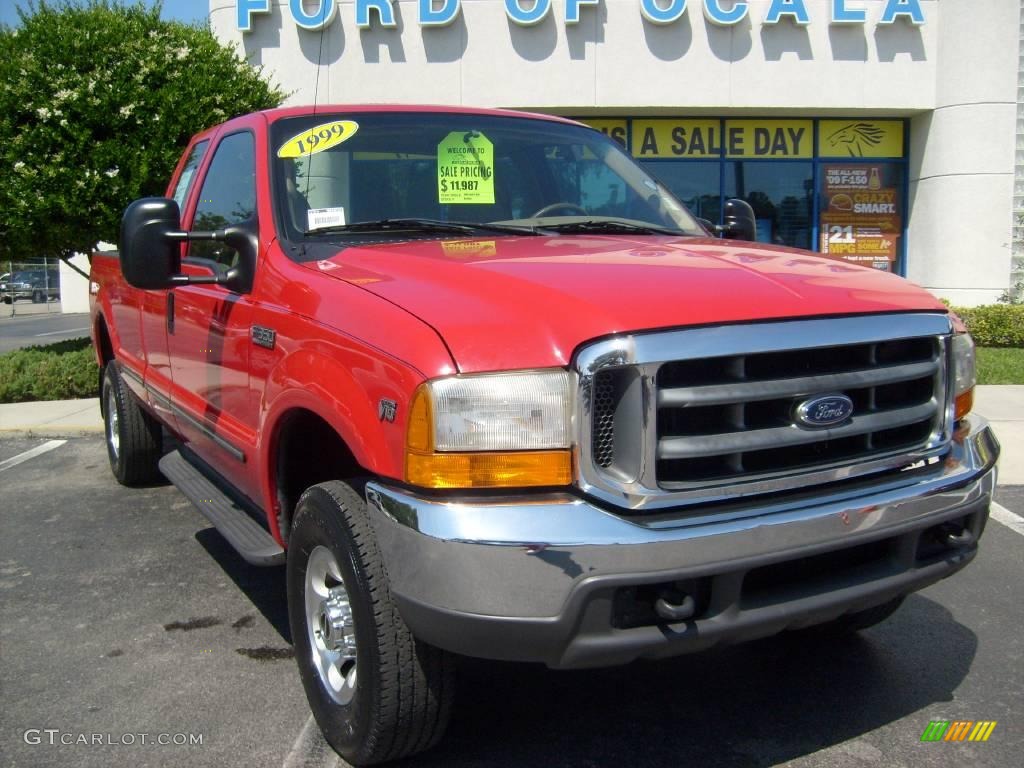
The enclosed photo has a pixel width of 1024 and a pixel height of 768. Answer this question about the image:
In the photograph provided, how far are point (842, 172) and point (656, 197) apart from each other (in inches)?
491

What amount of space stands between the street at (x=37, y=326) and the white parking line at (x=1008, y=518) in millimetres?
15616

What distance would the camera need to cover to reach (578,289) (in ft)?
7.94

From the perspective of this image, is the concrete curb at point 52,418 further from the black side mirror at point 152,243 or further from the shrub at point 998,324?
the shrub at point 998,324

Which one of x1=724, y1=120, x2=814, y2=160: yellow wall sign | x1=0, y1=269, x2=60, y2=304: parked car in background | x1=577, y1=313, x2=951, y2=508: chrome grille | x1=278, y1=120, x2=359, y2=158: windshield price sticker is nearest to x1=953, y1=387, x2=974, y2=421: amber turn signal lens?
x1=577, y1=313, x2=951, y2=508: chrome grille

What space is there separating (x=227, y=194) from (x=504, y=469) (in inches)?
94.3

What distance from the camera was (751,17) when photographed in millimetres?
13828

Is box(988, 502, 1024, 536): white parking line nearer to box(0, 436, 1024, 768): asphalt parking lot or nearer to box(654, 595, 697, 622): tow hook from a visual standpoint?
box(0, 436, 1024, 768): asphalt parking lot

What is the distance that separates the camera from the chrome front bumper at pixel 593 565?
2.13 meters

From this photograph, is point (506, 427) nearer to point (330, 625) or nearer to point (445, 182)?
point (330, 625)

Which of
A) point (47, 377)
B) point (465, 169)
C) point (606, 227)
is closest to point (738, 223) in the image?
point (606, 227)

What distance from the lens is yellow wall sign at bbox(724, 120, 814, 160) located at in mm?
14898

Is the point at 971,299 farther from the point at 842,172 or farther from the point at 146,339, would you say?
the point at 146,339

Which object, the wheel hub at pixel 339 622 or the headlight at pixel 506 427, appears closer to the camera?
the headlight at pixel 506 427

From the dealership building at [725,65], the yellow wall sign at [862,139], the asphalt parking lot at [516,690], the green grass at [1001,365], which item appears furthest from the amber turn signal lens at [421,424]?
the yellow wall sign at [862,139]
